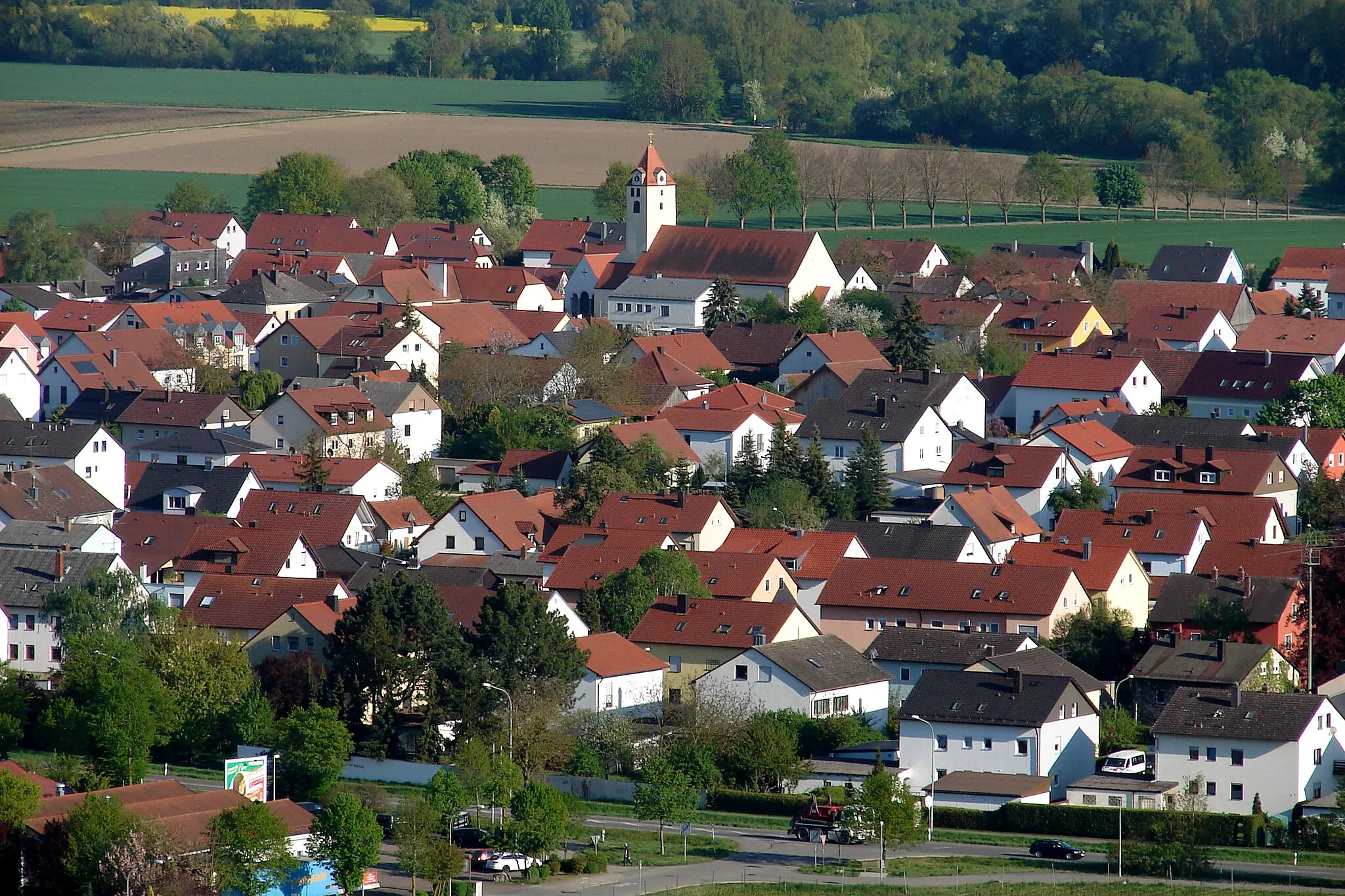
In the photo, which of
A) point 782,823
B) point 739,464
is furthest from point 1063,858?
point 739,464

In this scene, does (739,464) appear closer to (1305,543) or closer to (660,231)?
(1305,543)

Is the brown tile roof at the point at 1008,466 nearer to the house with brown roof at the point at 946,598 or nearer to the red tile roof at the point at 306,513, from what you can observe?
the house with brown roof at the point at 946,598

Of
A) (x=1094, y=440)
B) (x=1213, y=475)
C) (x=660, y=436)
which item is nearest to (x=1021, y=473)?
(x=1094, y=440)

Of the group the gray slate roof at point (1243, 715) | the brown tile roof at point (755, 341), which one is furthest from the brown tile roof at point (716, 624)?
the brown tile roof at point (755, 341)

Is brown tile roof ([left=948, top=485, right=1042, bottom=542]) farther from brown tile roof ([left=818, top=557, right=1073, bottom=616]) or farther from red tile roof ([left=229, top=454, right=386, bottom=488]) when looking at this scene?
red tile roof ([left=229, top=454, right=386, bottom=488])

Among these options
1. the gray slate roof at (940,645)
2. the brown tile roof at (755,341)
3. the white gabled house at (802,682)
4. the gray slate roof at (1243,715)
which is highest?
the brown tile roof at (755,341)

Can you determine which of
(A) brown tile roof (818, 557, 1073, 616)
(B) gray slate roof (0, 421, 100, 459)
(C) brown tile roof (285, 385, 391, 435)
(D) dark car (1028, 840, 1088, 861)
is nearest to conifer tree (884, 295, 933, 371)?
(C) brown tile roof (285, 385, 391, 435)
